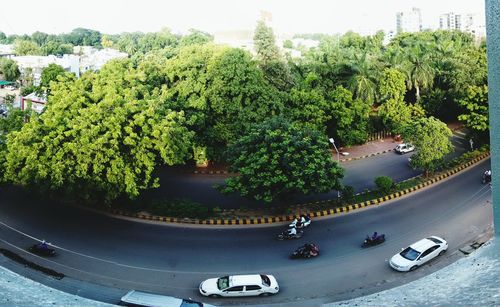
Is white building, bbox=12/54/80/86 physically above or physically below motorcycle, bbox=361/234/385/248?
above

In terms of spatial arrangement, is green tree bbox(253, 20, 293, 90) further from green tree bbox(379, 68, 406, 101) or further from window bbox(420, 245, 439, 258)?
window bbox(420, 245, 439, 258)

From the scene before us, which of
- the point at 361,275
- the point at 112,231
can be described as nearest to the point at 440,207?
the point at 361,275

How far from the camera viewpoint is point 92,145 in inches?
561

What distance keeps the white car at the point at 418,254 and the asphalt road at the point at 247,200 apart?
17.0 ft

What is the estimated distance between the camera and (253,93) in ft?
66.6

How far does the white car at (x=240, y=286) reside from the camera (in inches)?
452

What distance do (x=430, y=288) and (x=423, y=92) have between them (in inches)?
1177

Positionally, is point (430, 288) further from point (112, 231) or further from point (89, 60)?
point (89, 60)

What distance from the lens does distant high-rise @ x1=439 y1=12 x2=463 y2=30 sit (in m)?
110

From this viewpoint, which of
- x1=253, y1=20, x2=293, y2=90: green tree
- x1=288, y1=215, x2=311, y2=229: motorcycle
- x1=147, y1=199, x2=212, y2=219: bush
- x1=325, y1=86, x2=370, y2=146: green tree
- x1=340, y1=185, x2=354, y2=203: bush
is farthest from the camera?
x1=253, y1=20, x2=293, y2=90: green tree

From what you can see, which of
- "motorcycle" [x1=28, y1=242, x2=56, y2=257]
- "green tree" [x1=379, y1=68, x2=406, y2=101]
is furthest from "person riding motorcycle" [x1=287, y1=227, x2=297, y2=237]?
"green tree" [x1=379, y1=68, x2=406, y2=101]

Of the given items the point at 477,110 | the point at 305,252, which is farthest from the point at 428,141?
the point at 305,252

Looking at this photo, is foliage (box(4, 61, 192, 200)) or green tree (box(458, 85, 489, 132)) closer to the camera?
foliage (box(4, 61, 192, 200))

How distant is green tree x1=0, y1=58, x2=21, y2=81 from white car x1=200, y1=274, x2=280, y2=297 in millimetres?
51924
